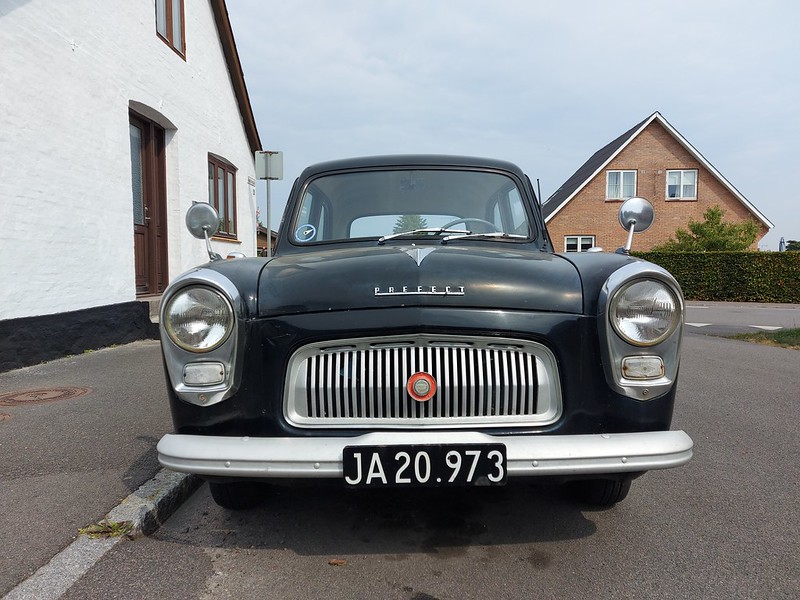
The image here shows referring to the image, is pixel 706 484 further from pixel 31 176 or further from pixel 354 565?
pixel 31 176

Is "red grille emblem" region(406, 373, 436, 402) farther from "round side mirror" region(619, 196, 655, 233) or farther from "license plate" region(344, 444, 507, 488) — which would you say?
"round side mirror" region(619, 196, 655, 233)

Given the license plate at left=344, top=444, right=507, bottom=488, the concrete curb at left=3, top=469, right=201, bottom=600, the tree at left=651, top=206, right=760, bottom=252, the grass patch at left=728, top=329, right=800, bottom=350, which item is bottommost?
the concrete curb at left=3, top=469, right=201, bottom=600

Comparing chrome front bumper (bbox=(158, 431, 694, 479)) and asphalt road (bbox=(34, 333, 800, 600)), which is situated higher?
chrome front bumper (bbox=(158, 431, 694, 479))

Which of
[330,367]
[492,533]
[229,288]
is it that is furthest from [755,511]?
[229,288]

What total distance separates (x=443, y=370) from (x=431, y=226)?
4.70ft

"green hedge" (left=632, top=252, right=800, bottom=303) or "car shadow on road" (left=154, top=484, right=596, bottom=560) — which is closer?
"car shadow on road" (left=154, top=484, right=596, bottom=560)

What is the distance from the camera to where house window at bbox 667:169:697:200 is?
2591cm

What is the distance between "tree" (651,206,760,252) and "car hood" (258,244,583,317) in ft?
70.3

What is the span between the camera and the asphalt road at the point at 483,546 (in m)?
2.04

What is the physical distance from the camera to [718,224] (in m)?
21.8

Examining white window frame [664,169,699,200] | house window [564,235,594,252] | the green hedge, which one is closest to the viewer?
the green hedge

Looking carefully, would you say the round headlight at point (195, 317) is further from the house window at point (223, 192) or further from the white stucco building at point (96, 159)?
the house window at point (223, 192)

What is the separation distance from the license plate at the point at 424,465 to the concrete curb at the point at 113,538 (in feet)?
3.46

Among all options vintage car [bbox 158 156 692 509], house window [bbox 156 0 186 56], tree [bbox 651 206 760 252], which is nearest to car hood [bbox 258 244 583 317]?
vintage car [bbox 158 156 692 509]
